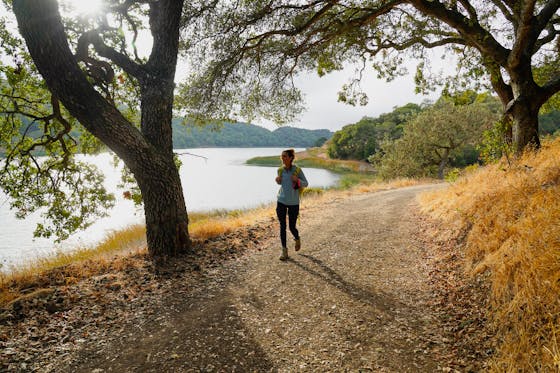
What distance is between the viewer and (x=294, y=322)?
460 cm

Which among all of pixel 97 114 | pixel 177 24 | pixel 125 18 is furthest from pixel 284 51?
A: pixel 97 114

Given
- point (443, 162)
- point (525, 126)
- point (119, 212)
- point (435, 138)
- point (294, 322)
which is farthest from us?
point (443, 162)

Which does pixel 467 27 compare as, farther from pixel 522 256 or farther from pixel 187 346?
pixel 187 346

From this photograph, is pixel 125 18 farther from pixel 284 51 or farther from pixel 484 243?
pixel 484 243

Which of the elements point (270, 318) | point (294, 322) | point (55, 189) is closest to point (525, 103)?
point (294, 322)

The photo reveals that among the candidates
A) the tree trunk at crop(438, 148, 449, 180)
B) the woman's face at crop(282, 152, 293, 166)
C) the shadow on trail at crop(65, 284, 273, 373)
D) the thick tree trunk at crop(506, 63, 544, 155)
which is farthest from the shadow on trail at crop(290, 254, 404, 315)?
the tree trunk at crop(438, 148, 449, 180)

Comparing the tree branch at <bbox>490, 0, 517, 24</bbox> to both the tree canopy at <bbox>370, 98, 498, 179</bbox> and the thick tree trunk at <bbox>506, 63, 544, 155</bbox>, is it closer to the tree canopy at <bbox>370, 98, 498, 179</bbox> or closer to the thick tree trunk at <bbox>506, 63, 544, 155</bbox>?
the thick tree trunk at <bbox>506, 63, 544, 155</bbox>

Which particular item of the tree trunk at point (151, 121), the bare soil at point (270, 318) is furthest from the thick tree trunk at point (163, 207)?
the bare soil at point (270, 318)

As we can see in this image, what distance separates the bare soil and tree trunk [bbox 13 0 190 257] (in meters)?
1.08

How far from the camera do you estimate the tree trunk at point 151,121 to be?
5.89 meters

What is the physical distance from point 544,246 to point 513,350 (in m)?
1.46

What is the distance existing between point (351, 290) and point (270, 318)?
162cm

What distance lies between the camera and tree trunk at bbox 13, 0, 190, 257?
5.89m

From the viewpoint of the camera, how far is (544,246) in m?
3.77
